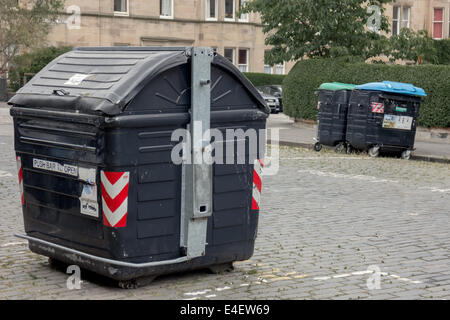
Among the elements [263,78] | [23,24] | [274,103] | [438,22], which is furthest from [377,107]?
[438,22]

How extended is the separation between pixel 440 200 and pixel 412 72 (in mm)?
11975

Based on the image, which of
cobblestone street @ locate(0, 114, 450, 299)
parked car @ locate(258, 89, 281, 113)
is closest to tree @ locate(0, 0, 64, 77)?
parked car @ locate(258, 89, 281, 113)

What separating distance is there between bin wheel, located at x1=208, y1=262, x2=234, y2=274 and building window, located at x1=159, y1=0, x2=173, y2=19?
4319 cm

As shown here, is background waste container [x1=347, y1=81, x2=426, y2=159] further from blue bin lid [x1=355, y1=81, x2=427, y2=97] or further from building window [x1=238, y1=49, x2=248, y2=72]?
building window [x1=238, y1=49, x2=248, y2=72]

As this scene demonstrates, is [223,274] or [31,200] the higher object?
[31,200]

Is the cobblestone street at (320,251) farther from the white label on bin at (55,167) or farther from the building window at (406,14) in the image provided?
the building window at (406,14)

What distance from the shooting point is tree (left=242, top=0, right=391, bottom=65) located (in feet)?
90.4

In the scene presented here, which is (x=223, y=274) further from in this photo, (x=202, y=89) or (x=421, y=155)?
(x=421, y=155)

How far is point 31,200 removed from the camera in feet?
24.0

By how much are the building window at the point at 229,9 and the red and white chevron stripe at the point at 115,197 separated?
4559 centimetres

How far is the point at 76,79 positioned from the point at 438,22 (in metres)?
49.9

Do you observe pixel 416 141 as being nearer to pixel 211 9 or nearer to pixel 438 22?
pixel 211 9

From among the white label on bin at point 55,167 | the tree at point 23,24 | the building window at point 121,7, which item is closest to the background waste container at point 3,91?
the tree at point 23,24

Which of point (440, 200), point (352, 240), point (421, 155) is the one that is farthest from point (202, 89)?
point (421, 155)
